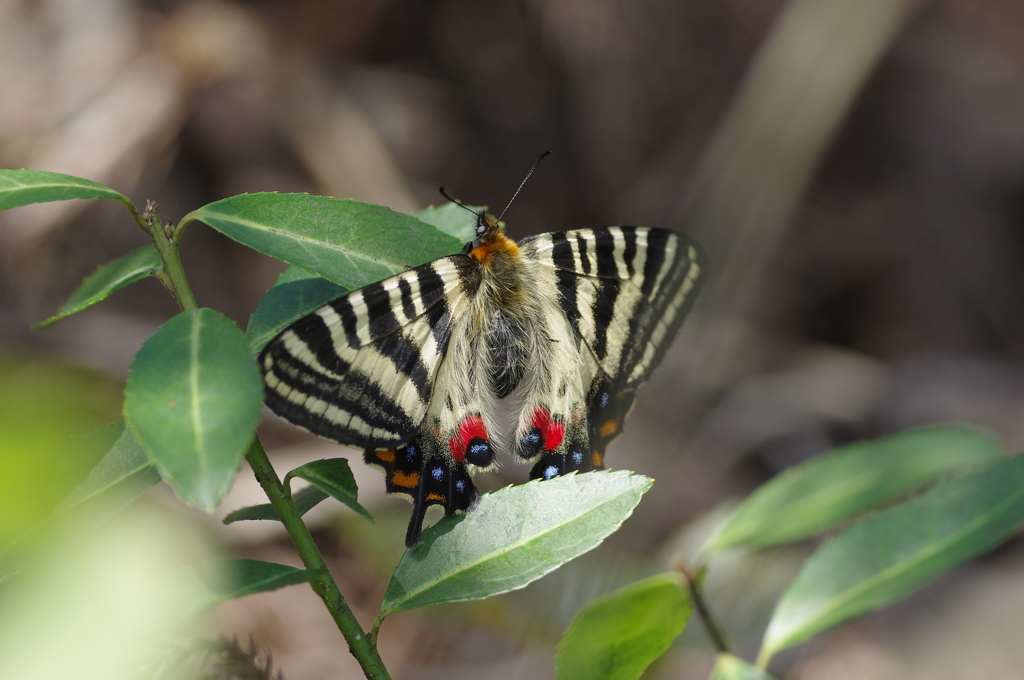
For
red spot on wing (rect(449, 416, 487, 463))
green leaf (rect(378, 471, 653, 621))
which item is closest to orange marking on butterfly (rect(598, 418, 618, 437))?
red spot on wing (rect(449, 416, 487, 463))

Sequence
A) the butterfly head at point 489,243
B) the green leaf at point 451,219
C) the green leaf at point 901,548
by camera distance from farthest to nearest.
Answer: the butterfly head at point 489,243 < the green leaf at point 451,219 < the green leaf at point 901,548

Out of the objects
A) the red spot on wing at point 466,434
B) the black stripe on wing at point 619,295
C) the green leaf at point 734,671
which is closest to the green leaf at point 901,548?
the green leaf at point 734,671

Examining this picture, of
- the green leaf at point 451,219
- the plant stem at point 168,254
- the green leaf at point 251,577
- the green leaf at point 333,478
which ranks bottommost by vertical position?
the green leaf at point 251,577

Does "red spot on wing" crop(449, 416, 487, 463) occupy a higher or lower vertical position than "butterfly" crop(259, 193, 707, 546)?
lower

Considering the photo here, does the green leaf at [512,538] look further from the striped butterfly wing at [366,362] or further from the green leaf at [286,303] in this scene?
the green leaf at [286,303]

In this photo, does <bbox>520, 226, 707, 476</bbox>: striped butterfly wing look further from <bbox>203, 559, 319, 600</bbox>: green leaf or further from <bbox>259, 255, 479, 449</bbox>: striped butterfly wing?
<bbox>203, 559, 319, 600</bbox>: green leaf

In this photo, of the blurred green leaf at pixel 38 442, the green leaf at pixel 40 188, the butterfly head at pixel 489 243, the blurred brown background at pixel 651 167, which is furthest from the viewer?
the blurred brown background at pixel 651 167

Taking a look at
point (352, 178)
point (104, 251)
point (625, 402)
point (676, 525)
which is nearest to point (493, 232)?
point (625, 402)
